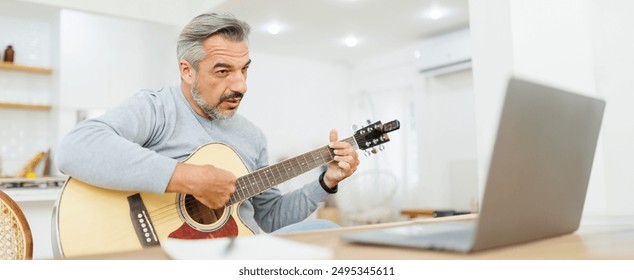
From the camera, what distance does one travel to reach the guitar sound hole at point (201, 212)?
981 mm

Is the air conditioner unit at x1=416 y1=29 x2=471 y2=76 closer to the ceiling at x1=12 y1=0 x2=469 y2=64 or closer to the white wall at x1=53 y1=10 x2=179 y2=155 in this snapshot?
the ceiling at x1=12 y1=0 x2=469 y2=64

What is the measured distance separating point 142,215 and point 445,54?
13.0 feet

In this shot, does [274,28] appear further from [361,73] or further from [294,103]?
[361,73]

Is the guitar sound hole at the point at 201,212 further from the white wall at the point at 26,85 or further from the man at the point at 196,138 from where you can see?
the white wall at the point at 26,85

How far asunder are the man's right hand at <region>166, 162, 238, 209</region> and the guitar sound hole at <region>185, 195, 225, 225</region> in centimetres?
6

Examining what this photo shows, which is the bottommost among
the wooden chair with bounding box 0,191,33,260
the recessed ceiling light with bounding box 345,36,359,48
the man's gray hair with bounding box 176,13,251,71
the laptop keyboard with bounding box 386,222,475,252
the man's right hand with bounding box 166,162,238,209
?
the wooden chair with bounding box 0,191,33,260

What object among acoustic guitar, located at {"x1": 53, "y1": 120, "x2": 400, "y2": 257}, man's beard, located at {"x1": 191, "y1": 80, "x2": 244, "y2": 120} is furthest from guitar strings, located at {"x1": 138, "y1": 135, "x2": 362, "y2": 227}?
man's beard, located at {"x1": 191, "y1": 80, "x2": 244, "y2": 120}

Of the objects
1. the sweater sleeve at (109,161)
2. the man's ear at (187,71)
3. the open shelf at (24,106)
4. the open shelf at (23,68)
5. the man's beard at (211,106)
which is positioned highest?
the open shelf at (23,68)

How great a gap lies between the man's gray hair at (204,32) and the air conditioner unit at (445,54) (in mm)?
3464

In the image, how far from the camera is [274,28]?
439 cm

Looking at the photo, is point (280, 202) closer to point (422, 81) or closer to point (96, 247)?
point (96, 247)

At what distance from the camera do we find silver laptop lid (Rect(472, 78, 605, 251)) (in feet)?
1.35

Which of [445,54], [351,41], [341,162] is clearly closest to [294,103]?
[351,41]

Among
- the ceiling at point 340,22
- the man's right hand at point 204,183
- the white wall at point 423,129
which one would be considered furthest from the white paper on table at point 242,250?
the white wall at point 423,129
